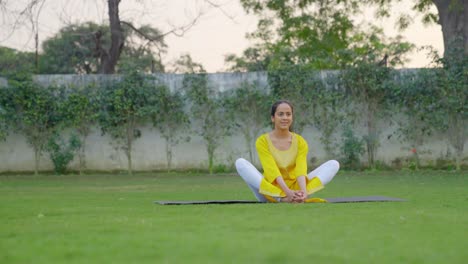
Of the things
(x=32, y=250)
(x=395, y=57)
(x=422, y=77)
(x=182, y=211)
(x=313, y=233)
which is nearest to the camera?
(x=32, y=250)

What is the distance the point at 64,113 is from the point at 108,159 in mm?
1398

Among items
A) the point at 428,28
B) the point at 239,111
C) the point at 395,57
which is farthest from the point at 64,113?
the point at 395,57

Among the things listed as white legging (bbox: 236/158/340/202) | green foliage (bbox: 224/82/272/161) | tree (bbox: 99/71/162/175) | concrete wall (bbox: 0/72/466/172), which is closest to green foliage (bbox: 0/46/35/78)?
concrete wall (bbox: 0/72/466/172)

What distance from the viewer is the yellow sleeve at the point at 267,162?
8977 millimetres

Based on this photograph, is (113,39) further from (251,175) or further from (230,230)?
(230,230)

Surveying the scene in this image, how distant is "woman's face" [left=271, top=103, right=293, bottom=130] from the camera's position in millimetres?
9039

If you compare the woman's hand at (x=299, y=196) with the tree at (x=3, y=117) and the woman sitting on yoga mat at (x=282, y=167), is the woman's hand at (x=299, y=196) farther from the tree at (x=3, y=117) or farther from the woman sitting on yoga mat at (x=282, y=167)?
the tree at (x=3, y=117)

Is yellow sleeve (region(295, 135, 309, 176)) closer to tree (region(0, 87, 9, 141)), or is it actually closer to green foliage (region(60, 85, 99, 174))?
green foliage (region(60, 85, 99, 174))

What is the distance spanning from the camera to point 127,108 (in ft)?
60.5

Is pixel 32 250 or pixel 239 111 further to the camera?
pixel 239 111

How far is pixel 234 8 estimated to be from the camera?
1961 centimetres

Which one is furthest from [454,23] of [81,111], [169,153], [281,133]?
[281,133]

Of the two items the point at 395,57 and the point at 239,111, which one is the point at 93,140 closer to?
the point at 239,111

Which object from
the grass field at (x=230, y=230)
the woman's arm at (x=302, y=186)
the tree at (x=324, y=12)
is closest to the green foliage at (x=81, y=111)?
the tree at (x=324, y=12)
